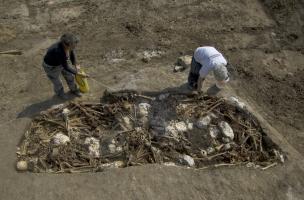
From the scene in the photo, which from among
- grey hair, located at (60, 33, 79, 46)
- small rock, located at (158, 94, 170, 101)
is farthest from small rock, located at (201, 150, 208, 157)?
grey hair, located at (60, 33, 79, 46)

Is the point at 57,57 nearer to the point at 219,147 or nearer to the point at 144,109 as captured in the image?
the point at 144,109

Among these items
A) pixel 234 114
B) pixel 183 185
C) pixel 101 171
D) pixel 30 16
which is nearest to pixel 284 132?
pixel 234 114

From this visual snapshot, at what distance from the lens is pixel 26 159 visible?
6879 mm

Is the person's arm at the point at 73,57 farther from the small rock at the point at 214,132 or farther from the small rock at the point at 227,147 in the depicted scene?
the small rock at the point at 227,147

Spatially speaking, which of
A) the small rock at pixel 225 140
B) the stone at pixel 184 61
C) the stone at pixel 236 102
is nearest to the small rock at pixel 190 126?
the small rock at pixel 225 140

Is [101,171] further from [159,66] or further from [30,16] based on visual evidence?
[30,16]

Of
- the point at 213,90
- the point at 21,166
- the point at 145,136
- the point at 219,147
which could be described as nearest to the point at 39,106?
the point at 21,166

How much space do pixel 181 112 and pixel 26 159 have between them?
291cm

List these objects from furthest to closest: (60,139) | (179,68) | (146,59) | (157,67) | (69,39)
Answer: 1. (146,59)
2. (157,67)
3. (179,68)
4. (60,139)
5. (69,39)

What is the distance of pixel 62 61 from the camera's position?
6961mm

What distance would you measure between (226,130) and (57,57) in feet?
10.9

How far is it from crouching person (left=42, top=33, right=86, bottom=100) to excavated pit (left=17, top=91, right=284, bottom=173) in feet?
1.36

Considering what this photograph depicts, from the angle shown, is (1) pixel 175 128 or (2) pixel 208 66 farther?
(1) pixel 175 128

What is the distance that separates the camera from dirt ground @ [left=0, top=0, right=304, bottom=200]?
256 inches
